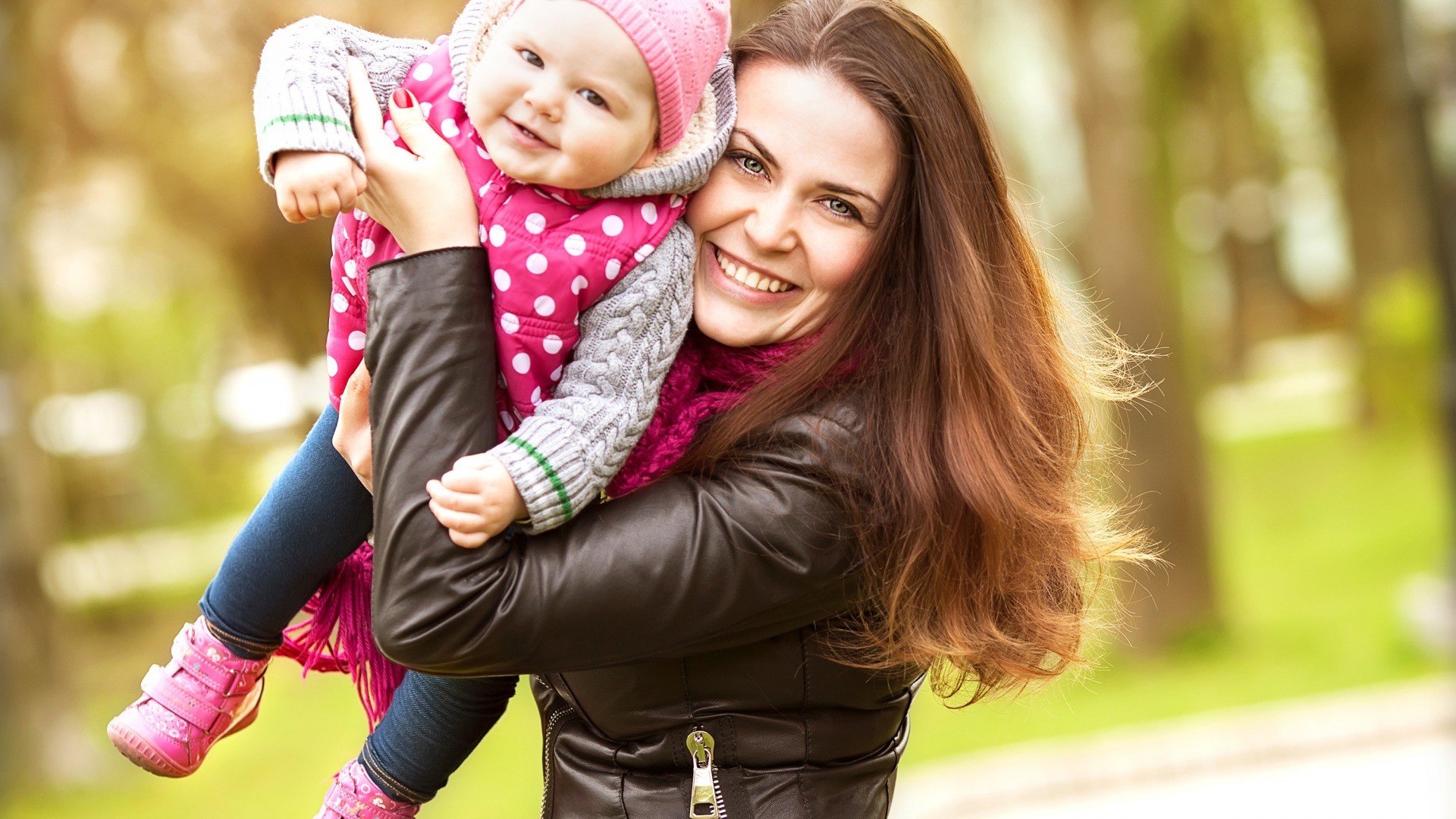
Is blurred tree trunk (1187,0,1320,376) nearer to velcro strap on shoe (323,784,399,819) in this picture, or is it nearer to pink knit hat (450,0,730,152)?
pink knit hat (450,0,730,152)

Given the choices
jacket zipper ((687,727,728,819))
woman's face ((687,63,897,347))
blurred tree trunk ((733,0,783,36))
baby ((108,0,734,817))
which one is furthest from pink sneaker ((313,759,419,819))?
blurred tree trunk ((733,0,783,36))

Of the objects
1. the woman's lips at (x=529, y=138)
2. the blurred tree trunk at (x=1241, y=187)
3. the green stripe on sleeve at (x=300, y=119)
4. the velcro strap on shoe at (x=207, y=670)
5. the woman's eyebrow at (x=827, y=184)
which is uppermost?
the green stripe on sleeve at (x=300, y=119)

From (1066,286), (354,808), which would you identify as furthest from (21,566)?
(1066,286)

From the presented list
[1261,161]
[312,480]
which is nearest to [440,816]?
[312,480]

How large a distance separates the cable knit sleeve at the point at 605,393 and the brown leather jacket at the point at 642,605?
6cm

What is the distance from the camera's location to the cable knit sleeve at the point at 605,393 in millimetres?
1902

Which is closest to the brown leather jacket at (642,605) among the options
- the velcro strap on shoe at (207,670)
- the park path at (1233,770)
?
the velcro strap on shoe at (207,670)

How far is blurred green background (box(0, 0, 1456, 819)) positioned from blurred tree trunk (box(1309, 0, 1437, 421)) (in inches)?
1.4

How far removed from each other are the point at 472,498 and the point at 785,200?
611mm

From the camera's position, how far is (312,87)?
1915 millimetres

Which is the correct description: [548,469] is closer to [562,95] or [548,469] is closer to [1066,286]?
[562,95]

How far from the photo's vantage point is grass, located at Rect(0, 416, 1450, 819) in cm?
816

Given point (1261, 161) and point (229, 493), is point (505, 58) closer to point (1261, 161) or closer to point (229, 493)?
point (229, 493)

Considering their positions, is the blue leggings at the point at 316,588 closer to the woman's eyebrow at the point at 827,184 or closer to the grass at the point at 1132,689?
the woman's eyebrow at the point at 827,184
